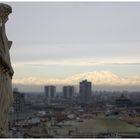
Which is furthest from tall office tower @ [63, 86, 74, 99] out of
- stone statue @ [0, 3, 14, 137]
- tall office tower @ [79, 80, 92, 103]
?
stone statue @ [0, 3, 14, 137]

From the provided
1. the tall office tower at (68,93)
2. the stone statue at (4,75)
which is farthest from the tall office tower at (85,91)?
the stone statue at (4,75)

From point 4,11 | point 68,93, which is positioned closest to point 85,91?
point 68,93

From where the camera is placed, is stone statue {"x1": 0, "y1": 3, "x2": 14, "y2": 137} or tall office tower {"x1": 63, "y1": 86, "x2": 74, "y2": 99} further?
tall office tower {"x1": 63, "y1": 86, "x2": 74, "y2": 99}

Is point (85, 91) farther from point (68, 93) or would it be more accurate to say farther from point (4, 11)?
point (4, 11)

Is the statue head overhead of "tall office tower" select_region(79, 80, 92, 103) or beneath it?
overhead

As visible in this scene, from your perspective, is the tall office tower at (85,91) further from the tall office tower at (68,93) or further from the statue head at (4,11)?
the statue head at (4,11)

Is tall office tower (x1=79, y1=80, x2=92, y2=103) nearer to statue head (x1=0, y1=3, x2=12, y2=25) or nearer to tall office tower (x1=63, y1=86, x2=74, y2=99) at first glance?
tall office tower (x1=63, y1=86, x2=74, y2=99)

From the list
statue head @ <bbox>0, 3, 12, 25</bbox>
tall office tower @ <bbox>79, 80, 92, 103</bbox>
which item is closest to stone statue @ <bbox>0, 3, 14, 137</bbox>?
statue head @ <bbox>0, 3, 12, 25</bbox>

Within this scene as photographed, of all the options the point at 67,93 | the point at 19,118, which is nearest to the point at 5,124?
the point at 19,118
